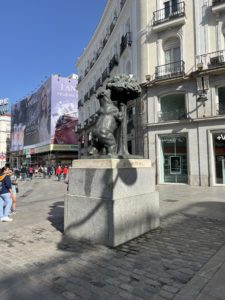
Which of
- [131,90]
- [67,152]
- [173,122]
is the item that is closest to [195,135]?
[173,122]

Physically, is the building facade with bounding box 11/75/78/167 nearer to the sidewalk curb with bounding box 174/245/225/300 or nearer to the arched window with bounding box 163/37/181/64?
the arched window with bounding box 163/37/181/64

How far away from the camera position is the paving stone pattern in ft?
10.2

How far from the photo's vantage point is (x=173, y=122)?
59.7 ft

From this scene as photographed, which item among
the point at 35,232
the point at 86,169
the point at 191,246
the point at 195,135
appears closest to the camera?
the point at 191,246

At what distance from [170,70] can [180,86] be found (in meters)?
1.63

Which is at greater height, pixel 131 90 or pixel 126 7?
pixel 126 7

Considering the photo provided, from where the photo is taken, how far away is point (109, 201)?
15.5 feet

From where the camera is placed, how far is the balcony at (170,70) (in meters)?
18.2

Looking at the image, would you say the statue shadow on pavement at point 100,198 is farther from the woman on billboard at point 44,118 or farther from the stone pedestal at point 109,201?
the woman on billboard at point 44,118

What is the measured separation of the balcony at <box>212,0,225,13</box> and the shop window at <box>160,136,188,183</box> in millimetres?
8377

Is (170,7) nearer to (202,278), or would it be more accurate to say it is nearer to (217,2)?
(217,2)

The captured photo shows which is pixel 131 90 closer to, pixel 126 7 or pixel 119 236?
pixel 119 236

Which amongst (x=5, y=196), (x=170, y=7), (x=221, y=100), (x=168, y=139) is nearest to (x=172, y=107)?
(x=168, y=139)

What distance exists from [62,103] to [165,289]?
46.7 m
